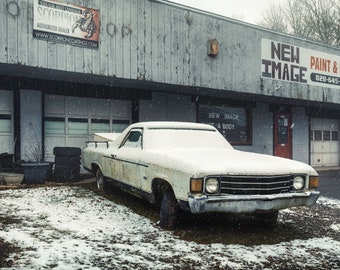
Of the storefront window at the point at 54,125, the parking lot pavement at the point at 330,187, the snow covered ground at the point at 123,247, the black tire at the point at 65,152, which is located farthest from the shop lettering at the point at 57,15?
the parking lot pavement at the point at 330,187

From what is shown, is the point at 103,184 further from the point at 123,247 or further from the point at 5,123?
the point at 5,123

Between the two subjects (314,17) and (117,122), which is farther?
(314,17)

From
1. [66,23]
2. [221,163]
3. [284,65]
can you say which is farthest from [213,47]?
[221,163]

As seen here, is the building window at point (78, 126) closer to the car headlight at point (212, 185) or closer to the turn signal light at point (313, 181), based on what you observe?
the car headlight at point (212, 185)

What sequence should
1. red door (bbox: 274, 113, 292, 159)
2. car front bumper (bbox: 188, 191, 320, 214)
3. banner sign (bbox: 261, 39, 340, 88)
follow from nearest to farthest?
car front bumper (bbox: 188, 191, 320, 214) → banner sign (bbox: 261, 39, 340, 88) → red door (bbox: 274, 113, 292, 159)

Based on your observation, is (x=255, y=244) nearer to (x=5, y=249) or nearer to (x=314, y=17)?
(x=5, y=249)

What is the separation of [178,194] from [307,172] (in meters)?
1.89

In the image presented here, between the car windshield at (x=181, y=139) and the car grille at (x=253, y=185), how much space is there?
5.01 ft

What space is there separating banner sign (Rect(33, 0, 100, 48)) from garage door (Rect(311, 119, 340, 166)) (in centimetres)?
1218

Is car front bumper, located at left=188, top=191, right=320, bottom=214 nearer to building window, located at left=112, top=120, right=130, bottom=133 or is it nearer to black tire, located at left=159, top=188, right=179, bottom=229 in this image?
black tire, located at left=159, top=188, right=179, bottom=229

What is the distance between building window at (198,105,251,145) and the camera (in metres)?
13.5

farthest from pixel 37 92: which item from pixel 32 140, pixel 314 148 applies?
pixel 314 148

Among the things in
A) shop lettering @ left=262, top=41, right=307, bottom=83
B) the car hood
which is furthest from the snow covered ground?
shop lettering @ left=262, top=41, right=307, bottom=83

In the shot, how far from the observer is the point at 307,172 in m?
5.16
